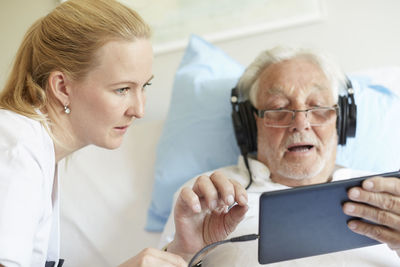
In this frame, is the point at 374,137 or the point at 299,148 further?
the point at 374,137

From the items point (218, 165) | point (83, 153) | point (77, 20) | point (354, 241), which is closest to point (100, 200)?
point (83, 153)

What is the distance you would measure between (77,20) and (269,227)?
62 cm

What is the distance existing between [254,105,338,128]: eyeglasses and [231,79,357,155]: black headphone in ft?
0.12

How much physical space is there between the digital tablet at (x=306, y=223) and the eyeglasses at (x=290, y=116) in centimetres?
45

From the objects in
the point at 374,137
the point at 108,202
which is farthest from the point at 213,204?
the point at 374,137

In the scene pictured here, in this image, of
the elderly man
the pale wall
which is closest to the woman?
the elderly man

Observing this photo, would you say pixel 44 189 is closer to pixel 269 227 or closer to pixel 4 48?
pixel 269 227

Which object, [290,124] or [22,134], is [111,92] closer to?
[22,134]

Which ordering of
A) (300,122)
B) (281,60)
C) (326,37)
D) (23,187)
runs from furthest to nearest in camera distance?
1. (326,37)
2. (281,60)
3. (300,122)
4. (23,187)

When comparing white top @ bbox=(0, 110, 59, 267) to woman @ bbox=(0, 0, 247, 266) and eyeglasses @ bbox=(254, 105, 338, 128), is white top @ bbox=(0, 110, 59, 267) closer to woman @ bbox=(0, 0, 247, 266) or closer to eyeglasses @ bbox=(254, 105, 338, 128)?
woman @ bbox=(0, 0, 247, 266)

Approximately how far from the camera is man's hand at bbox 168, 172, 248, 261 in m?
0.88

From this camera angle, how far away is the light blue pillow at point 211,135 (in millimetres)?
1415

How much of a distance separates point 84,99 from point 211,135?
0.65m

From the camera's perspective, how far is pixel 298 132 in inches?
48.4
